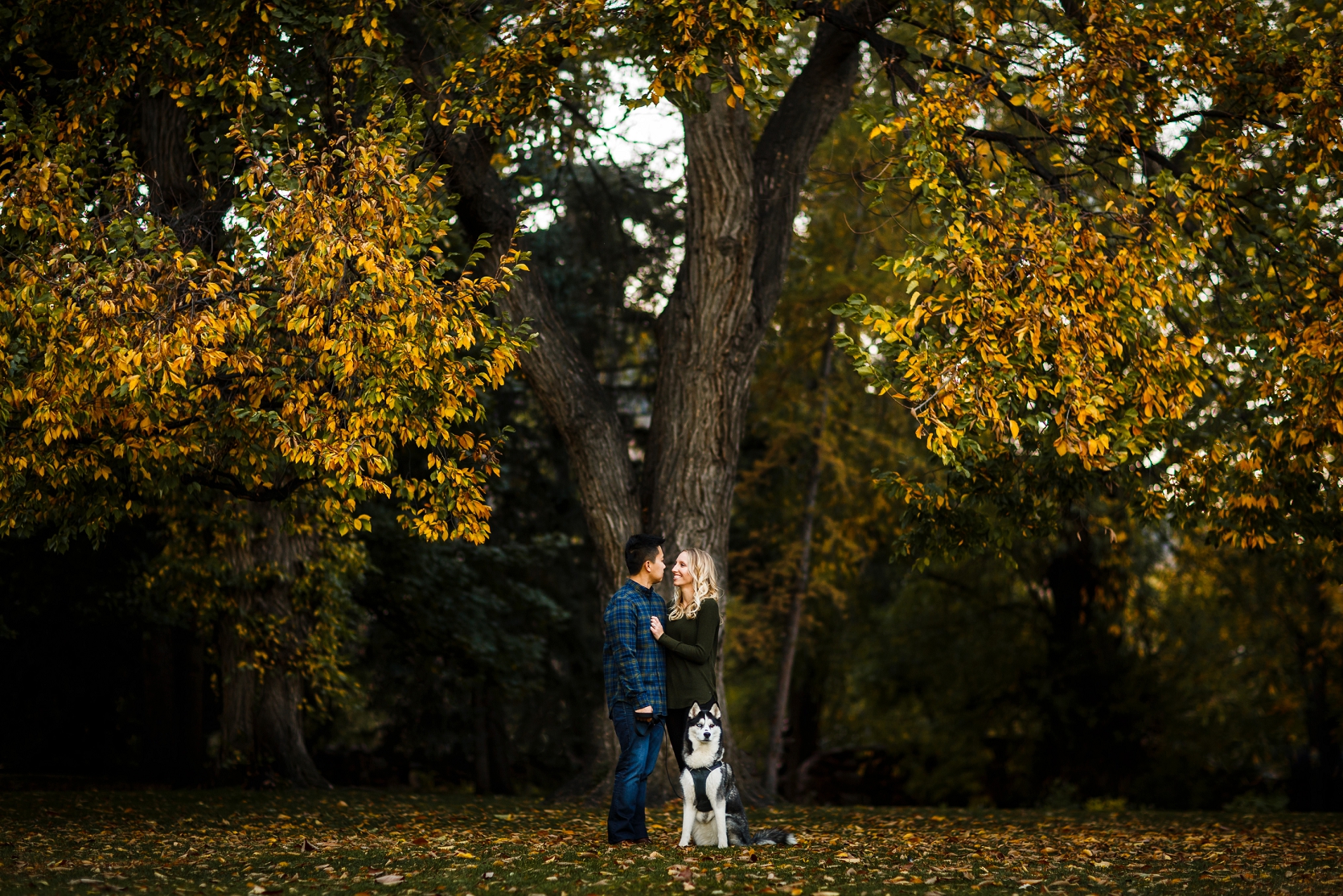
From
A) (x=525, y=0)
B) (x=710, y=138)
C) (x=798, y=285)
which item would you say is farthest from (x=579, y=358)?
(x=798, y=285)

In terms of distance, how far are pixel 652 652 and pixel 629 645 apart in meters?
0.17

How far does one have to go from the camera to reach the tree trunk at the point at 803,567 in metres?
17.9

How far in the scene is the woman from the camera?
671 centimetres

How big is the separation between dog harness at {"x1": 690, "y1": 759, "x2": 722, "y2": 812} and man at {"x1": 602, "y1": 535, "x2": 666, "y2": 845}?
0.45 meters

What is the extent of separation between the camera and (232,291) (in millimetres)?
7078

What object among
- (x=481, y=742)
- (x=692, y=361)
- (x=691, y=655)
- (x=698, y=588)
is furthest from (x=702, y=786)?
(x=481, y=742)

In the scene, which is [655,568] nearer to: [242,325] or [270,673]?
[242,325]

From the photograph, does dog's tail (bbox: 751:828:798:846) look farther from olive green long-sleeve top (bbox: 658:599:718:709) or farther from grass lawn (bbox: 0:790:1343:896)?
olive green long-sleeve top (bbox: 658:599:718:709)

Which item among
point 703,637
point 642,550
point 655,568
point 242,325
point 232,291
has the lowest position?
point 703,637

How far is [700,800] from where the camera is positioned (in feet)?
21.6

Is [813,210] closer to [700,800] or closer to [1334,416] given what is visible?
[1334,416]

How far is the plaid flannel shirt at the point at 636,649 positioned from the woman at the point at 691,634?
0.07 meters

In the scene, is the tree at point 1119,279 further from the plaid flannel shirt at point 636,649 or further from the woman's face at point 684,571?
the plaid flannel shirt at point 636,649

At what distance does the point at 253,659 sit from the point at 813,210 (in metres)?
10.3
